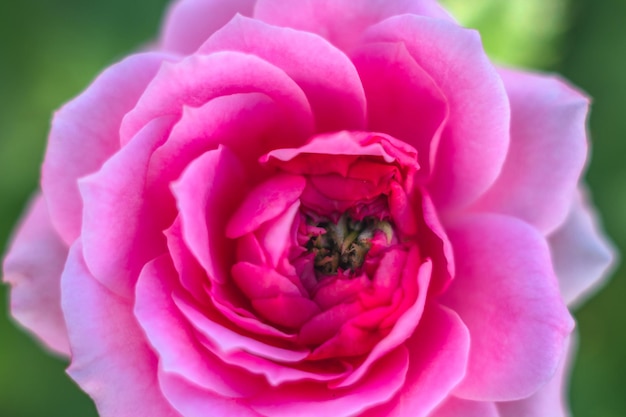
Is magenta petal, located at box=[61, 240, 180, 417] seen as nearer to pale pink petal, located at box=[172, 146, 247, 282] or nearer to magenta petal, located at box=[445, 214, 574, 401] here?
pale pink petal, located at box=[172, 146, 247, 282]

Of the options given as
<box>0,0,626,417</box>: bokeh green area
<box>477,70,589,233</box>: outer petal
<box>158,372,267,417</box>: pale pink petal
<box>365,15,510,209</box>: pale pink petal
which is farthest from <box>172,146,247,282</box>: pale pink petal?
<box>0,0,626,417</box>: bokeh green area

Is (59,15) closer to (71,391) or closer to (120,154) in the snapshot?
(71,391)

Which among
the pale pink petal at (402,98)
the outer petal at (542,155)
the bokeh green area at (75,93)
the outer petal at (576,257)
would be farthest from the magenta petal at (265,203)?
the bokeh green area at (75,93)

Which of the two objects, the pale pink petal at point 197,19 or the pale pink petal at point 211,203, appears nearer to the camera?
the pale pink petal at point 211,203

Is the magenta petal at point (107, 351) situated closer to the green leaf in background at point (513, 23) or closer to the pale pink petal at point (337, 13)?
the pale pink petal at point (337, 13)

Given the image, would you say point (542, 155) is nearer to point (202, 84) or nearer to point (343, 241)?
point (343, 241)
